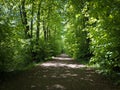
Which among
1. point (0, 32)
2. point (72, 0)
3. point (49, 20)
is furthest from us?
point (49, 20)

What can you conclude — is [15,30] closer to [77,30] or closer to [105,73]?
[105,73]

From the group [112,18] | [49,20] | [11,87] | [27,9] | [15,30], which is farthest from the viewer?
[49,20]

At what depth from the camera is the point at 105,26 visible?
31.7 ft

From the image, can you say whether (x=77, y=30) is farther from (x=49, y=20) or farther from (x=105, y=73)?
(x=105, y=73)

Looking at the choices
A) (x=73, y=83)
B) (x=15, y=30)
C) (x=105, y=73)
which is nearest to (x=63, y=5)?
(x=15, y=30)

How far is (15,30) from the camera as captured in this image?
39.8 feet

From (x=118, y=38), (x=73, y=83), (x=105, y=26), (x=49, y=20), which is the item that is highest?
(x=49, y=20)

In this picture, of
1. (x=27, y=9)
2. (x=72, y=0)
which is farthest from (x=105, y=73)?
(x=27, y=9)

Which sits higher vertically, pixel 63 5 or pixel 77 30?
pixel 63 5

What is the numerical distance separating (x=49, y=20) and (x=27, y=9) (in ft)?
19.6

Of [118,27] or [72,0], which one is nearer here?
[118,27]

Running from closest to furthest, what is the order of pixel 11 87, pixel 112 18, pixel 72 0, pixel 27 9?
1. pixel 11 87
2. pixel 112 18
3. pixel 72 0
4. pixel 27 9

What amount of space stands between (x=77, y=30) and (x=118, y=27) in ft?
67.0

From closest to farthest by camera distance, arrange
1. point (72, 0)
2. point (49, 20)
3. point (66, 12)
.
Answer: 1. point (72, 0)
2. point (66, 12)
3. point (49, 20)
